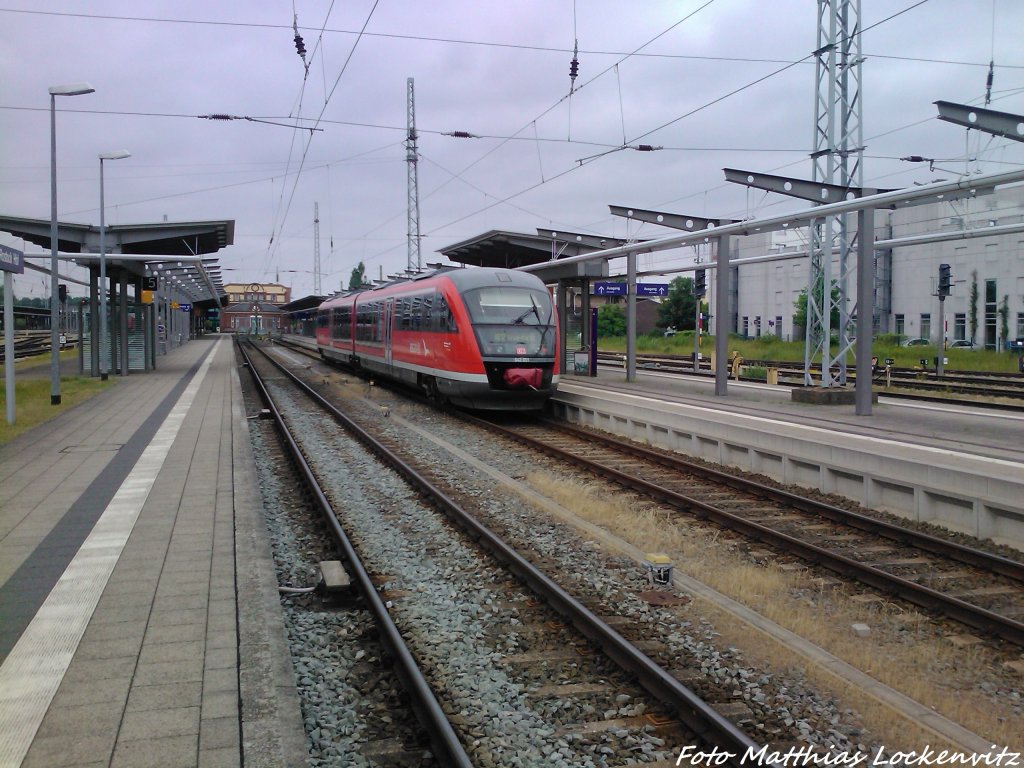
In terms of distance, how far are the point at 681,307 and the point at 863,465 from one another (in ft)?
187

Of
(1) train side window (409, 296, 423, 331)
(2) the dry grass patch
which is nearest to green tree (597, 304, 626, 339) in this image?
(1) train side window (409, 296, 423, 331)

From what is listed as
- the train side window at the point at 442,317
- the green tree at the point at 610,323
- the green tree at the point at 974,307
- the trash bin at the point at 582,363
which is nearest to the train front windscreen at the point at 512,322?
the train side window at the point at 442,317

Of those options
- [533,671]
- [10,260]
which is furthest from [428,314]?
[533,671]

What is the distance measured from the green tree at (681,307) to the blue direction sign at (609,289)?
3950cm

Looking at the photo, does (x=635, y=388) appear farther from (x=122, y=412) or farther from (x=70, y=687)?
(x=70, y=687)

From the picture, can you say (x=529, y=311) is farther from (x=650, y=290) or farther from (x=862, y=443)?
(x=650, y=290)

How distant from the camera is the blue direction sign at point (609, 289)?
24.8 metres

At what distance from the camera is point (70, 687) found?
4.16 m

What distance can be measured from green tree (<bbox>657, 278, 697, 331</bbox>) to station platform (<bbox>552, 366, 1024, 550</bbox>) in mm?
45962

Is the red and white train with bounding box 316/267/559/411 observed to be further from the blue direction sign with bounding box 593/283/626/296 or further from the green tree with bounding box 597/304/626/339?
the green tree with bounding box 597/304/626/339

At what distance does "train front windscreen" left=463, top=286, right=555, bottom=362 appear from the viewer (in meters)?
15.8

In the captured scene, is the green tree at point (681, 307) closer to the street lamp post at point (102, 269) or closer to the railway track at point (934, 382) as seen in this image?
the railway track at point (934, 382)

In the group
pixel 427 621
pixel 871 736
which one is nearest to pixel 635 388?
pixel 427 621

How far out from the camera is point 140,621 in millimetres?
5105
